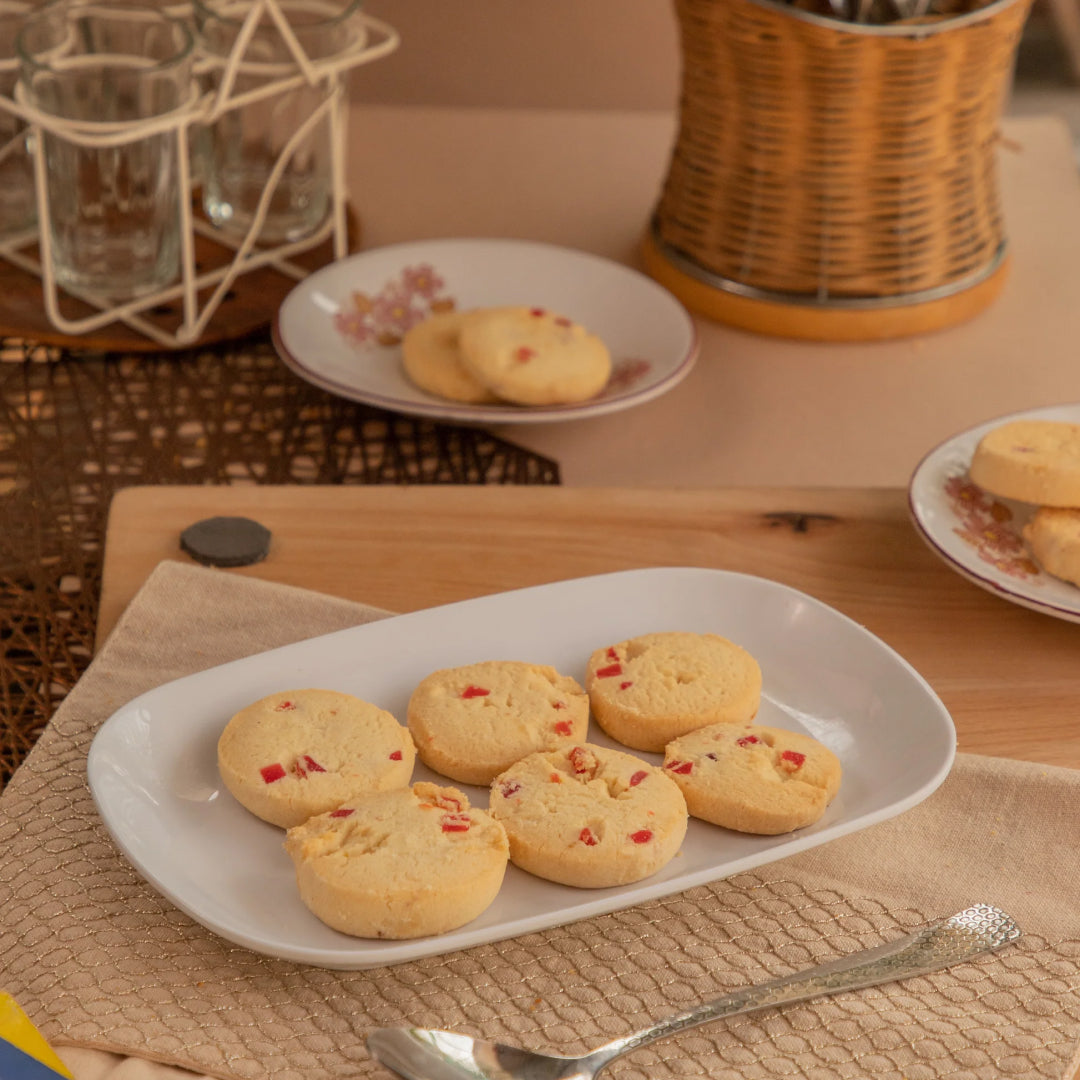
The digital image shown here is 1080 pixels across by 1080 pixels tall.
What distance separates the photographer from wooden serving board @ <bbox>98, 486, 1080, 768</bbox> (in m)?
0.84

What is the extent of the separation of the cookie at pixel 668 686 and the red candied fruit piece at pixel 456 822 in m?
0.12

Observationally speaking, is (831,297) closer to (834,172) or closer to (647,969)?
(834,172)

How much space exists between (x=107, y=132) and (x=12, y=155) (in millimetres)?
223

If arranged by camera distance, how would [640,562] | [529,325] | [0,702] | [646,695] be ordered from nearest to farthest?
[646,695]
[0,702]
[640,562]
[529,325]

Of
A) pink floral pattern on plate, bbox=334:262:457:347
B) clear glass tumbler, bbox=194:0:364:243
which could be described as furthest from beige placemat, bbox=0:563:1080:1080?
clear glass tumbler, bbox=194:0:364:243

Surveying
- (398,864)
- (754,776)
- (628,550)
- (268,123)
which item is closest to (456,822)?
(398,864)

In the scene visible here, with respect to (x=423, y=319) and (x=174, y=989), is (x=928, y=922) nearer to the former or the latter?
(x=174, y=989)

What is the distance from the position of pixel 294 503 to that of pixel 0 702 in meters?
0.23

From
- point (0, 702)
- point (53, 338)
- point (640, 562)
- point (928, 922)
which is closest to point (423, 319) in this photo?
point (53, 338)

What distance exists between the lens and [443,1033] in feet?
1.80

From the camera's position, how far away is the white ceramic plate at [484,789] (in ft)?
1.92

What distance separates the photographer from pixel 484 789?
26.4 inches

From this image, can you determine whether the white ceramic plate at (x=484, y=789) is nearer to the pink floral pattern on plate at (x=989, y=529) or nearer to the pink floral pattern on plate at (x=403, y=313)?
the pink floral pattern on plate at (x=989, y=529)

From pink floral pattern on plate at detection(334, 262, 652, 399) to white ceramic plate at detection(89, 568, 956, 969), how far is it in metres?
0.38
